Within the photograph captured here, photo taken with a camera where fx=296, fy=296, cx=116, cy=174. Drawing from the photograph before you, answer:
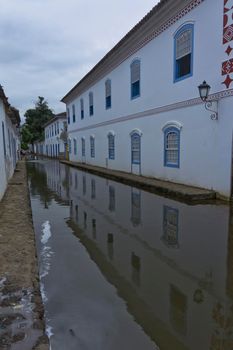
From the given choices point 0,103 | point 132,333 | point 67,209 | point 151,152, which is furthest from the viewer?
point 151,152

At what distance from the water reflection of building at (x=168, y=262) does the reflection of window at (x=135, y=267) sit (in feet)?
0.04

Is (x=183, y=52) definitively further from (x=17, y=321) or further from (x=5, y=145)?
(x=17, y=321)

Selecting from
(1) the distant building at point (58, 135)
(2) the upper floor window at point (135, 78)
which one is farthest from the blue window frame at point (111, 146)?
(1) the distant building at point (58, 135)

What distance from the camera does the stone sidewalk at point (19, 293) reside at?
2.49 metres

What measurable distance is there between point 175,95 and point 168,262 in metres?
7.81

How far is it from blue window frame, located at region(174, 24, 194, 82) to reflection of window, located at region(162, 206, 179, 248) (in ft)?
16.5

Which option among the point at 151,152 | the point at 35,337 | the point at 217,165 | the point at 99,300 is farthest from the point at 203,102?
the point at 35,337

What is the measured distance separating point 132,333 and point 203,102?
796 cm

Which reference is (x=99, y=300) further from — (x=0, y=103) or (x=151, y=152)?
(x=151, y=152)

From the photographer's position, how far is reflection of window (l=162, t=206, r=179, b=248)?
17.3ft

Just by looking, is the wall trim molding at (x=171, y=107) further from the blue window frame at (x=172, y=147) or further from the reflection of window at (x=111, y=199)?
the reflection of window at (x=111, y=199)

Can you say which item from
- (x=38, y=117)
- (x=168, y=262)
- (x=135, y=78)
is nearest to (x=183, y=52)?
(x=135, y=78)

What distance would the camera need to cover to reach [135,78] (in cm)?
1426

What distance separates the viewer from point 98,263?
4441 millimetres
